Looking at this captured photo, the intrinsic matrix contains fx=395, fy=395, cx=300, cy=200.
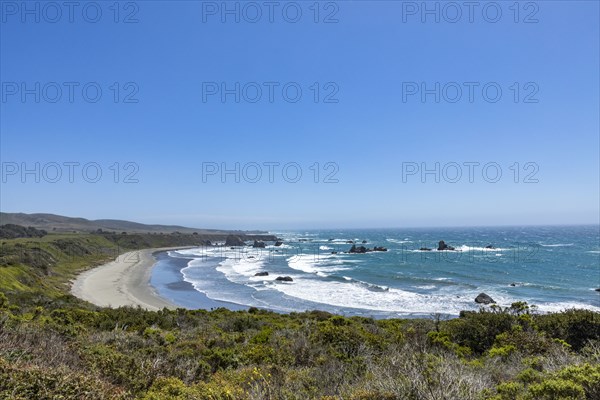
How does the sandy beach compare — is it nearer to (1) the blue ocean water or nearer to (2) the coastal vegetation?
(1) the blue ocean water

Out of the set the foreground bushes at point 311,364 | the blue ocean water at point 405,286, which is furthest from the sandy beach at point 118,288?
the foreground bushes at point 311,364

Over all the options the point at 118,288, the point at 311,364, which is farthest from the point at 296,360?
the point at 118,288

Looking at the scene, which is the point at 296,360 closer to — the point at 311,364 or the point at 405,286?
the point at 311,364

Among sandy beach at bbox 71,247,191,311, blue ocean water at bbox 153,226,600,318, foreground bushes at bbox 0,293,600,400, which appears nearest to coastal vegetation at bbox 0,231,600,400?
foreground bushes at bbox 0,293,600,400

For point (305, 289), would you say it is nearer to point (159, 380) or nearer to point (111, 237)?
point (159, 380)

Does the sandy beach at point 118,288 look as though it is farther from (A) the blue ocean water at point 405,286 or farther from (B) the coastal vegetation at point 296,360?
(B) the coastal vegetation at point 296,360
